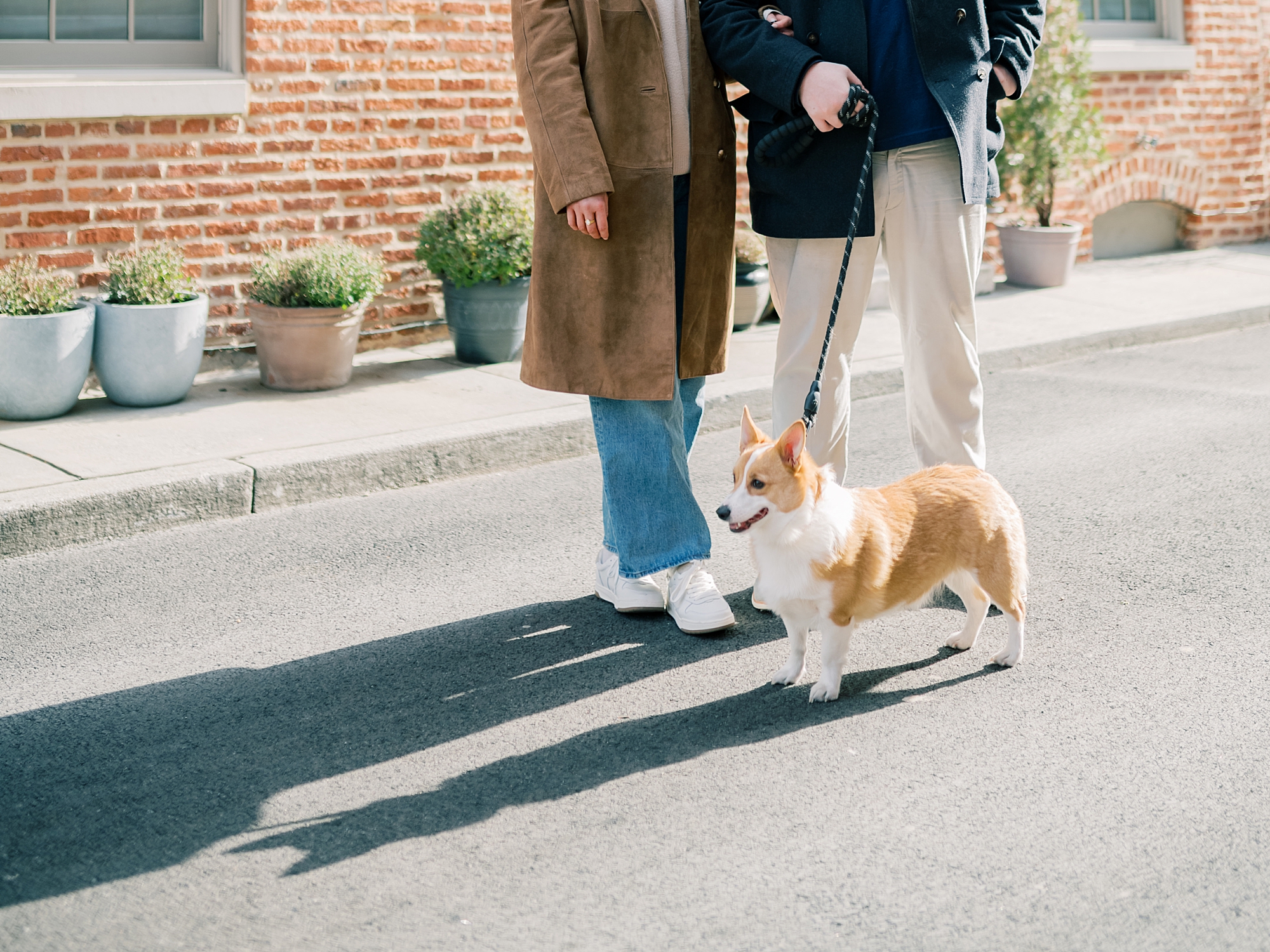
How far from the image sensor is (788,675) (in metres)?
3.64

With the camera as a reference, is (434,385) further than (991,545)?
Yes

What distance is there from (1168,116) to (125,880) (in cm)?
1087

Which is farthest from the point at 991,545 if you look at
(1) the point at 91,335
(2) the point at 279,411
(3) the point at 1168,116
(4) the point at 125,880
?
(3) the point at 1168,116

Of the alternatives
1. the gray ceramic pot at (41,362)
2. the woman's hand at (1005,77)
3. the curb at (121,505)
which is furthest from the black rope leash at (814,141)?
the gray ceramic pot at (41,362)

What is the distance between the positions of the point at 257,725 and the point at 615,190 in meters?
1.75

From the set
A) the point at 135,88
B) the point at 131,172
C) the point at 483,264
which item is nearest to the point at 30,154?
the point at 131,172

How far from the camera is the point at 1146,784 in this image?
309 centimetres

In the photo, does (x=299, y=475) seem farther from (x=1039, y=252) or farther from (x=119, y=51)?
(x=1039, y=252)

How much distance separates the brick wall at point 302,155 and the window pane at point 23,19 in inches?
19.7

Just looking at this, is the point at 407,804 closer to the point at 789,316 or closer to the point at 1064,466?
the point at 789,316

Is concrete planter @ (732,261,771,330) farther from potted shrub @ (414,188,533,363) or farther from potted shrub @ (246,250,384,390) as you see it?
potted shrub @ (246,250,384,390)

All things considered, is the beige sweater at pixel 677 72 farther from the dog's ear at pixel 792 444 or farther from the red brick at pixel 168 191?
the red brick at pixel 168 191

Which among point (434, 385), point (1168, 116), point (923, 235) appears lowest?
point (434, 385)

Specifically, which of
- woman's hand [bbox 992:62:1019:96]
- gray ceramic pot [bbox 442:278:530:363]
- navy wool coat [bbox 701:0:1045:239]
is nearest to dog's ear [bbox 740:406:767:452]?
navy wool coat [bbox 701:0:1045:239]
